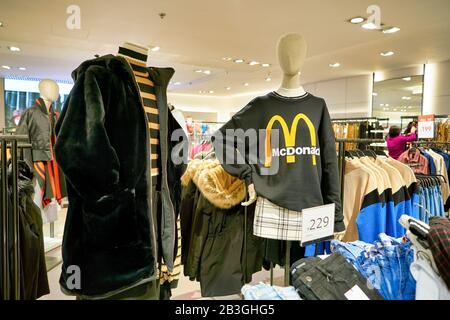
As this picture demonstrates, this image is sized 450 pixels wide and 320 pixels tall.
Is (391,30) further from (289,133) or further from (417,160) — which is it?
(289,133)

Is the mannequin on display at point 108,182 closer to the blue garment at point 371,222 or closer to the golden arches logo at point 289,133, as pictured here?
the golden arches logo at point 289,133

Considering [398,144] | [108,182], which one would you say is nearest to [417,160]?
[398,144]

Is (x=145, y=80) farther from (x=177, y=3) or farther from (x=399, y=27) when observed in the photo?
(x=399, y=27)

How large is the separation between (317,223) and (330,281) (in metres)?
0.41

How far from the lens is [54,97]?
280 centimetres

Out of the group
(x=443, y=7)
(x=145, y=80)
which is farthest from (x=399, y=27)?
(x=145, y=80)

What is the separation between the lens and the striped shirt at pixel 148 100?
1.21 metres

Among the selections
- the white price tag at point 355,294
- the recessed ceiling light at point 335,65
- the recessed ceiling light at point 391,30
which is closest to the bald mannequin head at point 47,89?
the white price tag at point 355,294

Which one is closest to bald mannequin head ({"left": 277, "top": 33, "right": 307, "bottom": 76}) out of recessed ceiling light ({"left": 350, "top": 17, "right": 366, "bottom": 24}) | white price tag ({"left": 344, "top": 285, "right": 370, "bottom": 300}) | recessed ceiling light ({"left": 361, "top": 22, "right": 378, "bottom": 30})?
white price tag ({"left": 344, "top": 285, "right": 370, "bottom": 300})

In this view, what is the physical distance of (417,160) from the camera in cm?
A: 284

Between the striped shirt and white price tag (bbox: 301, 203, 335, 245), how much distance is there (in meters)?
0.63

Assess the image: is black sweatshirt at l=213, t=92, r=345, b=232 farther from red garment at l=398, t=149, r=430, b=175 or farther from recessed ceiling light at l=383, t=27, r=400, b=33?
recessed ceiling light at l=383, t=27, r=400, b=33

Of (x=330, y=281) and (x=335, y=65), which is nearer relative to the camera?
(x=330, y=281)
